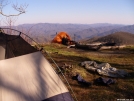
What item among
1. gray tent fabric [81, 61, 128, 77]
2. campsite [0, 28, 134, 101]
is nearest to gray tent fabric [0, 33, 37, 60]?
campsite [0, 28, 134, 101]

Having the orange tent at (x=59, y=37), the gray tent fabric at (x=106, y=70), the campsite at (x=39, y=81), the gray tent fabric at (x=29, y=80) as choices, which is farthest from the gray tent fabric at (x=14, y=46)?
the orange tent at (x=59, y=37)

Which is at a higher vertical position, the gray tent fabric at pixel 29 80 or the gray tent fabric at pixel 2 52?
the gray tent fabric at pixel 2 52

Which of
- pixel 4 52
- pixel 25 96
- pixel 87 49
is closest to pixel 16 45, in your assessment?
pixel 4 52

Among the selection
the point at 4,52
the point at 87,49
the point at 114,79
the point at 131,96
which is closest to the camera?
the point at 4,52

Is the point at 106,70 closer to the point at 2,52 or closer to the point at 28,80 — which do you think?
the point at 28,80

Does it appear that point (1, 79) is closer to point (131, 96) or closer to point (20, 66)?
point (20, 66)

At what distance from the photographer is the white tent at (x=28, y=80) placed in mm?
4148

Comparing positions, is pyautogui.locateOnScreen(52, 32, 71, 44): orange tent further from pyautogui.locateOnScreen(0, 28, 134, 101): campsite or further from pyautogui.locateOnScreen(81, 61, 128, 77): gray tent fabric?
pyautogui.locateOnScreen(0, 28, 134, 101): campsite

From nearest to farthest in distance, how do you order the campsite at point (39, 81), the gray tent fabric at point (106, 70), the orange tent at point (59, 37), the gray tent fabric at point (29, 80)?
the gray tent fabric at point (29, 80)
the campsite at point (39, 81)
the gray tent fabric at point (106, 70)
the orange tent at point (59, 37)

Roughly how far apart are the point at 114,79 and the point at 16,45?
13.6 feet

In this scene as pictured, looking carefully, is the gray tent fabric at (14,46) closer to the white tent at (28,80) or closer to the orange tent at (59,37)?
the white tent at (28,80)

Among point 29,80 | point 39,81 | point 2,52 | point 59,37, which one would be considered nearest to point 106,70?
point 39,81

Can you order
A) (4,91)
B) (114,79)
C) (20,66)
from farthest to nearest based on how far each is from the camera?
(114,79) < (20,66) < (4,91)

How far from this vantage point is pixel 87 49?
1564 centimetres
